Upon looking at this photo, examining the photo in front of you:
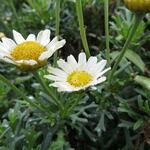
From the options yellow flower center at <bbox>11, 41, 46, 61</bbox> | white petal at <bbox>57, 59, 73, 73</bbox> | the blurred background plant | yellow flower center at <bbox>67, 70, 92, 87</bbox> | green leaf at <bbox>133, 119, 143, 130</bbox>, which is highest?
yellow flower center at <bbox>11, 41, 46, 61</bbox>

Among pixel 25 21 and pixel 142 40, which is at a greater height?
pixel 25 21

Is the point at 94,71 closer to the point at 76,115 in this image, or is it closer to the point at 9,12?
the point at 76,115

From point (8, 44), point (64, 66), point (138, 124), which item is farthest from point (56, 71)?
point (138, 124)

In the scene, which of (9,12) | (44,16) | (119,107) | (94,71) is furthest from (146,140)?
(9,12)

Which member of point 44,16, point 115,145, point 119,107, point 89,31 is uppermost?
point 44,16

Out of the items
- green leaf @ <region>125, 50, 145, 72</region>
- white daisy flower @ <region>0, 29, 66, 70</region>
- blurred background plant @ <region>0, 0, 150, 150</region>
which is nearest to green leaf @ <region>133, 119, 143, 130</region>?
blurred background plant @ <region>0, 0, 150, 150</region>

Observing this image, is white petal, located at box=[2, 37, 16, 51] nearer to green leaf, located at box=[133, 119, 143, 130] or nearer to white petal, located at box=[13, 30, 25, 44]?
white petal, located at box=[13, 30, 25, 44]
